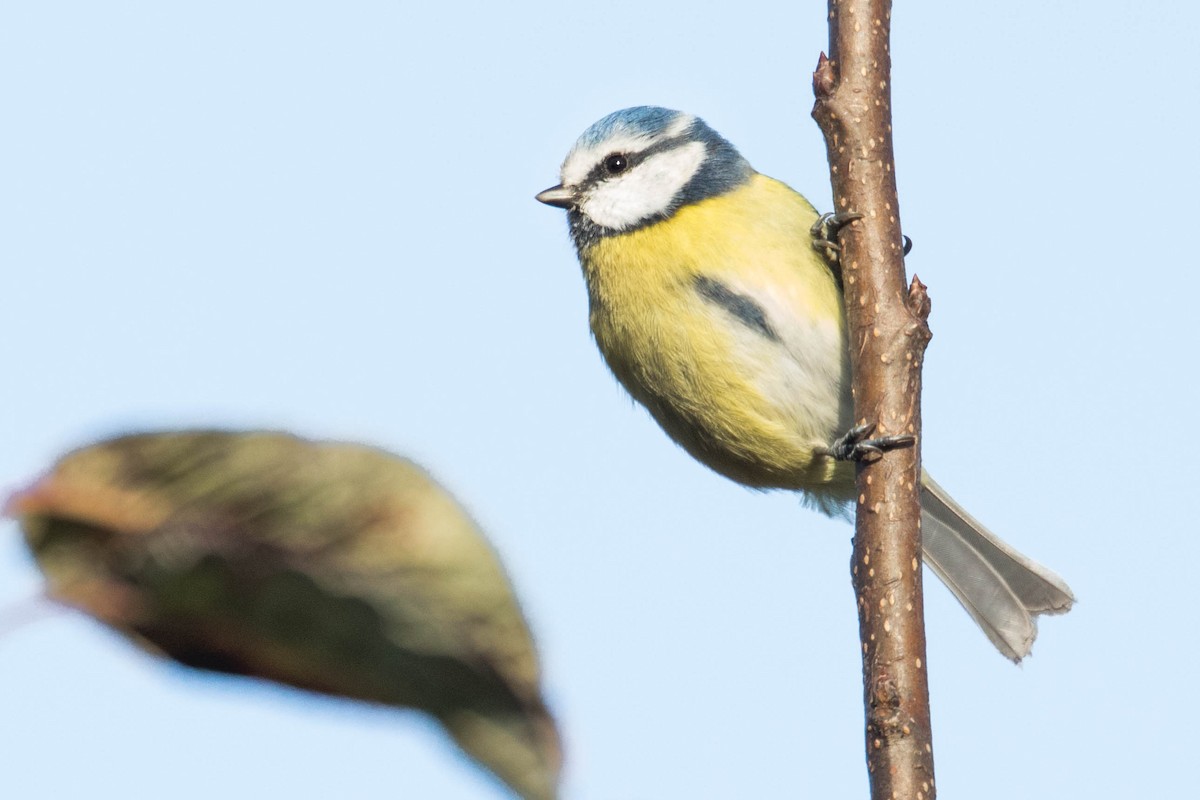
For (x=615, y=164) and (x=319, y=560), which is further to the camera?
(x=615, y=164)

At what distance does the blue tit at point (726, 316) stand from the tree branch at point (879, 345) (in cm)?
106

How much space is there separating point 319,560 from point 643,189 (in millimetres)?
3437

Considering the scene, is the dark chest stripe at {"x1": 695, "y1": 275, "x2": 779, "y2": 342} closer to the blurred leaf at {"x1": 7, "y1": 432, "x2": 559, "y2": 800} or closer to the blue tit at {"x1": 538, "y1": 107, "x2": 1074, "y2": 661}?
the blue tit at {"x1": 538, "y1": 107, "x2": 1074, "y2": 661}

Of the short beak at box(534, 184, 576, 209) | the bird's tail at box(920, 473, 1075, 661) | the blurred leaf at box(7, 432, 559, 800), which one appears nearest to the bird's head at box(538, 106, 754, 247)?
the short beak at box(534, 184, 576, 209)

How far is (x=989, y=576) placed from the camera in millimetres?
4305

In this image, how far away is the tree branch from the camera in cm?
219

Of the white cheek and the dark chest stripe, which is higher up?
the white cheek

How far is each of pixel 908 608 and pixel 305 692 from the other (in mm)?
1651

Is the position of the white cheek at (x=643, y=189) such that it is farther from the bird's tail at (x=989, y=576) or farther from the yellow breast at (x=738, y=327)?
the bird's tail at (x=989, y=576)

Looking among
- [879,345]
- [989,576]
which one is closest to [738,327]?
[879,345]

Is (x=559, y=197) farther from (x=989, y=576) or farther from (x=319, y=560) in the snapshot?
(x=319, y=560)

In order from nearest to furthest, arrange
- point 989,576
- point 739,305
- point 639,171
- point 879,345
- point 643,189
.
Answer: point 879,345
point 739,305
point 643,189
point 639,171
point 989,576

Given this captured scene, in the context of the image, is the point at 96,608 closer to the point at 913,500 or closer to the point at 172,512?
the point at 172,512

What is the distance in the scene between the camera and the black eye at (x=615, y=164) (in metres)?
4.24
